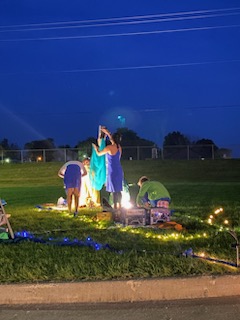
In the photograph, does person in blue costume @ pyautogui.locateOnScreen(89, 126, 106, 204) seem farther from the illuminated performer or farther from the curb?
the curb

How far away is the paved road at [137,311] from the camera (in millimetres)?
5066

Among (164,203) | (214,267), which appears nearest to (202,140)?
(164,203)

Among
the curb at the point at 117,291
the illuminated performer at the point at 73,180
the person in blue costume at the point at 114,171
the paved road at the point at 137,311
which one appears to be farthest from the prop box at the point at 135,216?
the paved road at the point at 137,311

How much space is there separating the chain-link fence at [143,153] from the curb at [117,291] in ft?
155

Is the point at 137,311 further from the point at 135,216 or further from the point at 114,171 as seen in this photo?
the point at 114,171

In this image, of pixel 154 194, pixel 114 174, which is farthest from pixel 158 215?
pixel 114 174

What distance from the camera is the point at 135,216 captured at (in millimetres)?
10039

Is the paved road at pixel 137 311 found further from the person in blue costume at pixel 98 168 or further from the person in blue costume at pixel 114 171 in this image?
the person in blue costume at pixel 98 168

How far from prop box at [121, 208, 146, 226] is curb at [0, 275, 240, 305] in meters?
4.31

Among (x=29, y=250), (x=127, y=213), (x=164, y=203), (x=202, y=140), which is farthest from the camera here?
(x=202, y=140)

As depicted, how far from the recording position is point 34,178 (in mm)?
40344

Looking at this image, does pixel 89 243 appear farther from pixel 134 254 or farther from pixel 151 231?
pixel 151 231

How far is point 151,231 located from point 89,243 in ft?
5.83

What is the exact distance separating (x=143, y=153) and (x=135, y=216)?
46.1 metres
